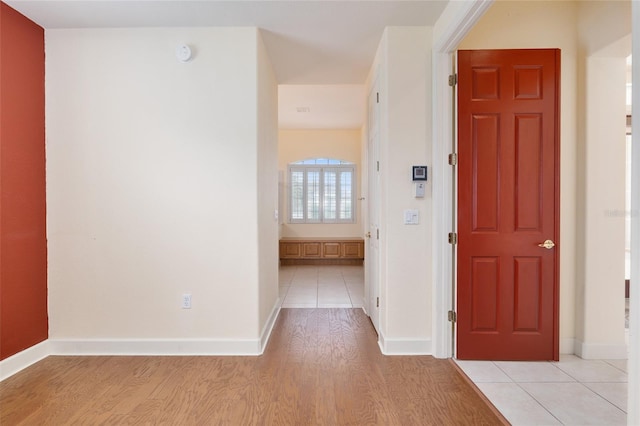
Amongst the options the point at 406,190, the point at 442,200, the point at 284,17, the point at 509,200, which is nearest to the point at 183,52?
the point at 284,17

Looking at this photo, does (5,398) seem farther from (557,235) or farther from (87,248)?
(557,235)

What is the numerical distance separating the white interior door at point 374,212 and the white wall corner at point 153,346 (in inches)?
48.5

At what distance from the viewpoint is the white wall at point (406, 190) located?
2.67 meters

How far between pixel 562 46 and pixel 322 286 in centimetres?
394

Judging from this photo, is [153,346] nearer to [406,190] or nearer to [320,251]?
[406,190]

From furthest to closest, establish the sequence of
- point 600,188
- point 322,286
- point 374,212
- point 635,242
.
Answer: point 322,286 < point 374,212 < point 600,188 < point 635,242

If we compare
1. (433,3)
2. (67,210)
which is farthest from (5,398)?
(433,3)

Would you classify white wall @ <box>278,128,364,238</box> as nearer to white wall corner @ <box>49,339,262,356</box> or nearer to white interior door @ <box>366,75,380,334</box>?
white interior door @ <box>366,75,380,334</box>

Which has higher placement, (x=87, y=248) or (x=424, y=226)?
(x=424, y=226)

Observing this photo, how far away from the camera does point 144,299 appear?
2.70 meters

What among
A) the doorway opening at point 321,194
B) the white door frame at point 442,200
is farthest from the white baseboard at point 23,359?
the doorway opening at point 321,194

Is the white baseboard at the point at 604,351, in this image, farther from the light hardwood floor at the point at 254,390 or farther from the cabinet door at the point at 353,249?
the cabinet door at the point at 353,249

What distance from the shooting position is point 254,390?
7.11 feet

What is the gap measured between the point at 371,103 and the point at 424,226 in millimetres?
1495
